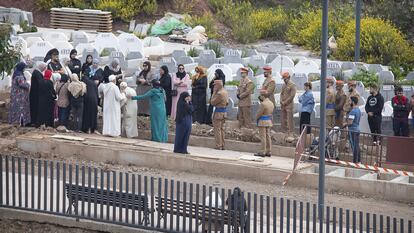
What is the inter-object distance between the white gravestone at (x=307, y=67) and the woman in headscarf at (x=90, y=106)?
7.38 meters

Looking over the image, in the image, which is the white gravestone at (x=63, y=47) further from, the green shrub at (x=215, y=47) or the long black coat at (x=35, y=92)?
the long black coat at (x=35, y=92)

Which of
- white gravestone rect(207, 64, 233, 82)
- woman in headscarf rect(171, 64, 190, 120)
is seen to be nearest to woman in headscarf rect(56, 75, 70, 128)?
woman in headscarf rect(171, 64, 190, 120)

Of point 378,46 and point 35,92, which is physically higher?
point 378,46

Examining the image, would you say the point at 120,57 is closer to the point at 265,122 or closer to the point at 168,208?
the point at 265,122

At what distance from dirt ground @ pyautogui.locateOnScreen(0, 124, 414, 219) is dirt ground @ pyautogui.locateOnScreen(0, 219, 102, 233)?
13.0 ft

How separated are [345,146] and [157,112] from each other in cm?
413

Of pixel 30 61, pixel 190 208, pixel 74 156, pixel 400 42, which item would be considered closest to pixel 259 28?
Answer: pixel 400 42

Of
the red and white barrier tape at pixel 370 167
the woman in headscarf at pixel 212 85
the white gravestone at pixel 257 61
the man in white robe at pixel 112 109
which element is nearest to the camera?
the red and white barrier tape at pixel 370 167

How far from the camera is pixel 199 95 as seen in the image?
2867cm

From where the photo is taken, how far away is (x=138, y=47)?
1460 inches

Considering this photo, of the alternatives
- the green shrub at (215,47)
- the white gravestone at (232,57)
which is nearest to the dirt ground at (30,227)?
the white gravestone at (232,57)

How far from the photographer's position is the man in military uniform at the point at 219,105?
2656 centimetres

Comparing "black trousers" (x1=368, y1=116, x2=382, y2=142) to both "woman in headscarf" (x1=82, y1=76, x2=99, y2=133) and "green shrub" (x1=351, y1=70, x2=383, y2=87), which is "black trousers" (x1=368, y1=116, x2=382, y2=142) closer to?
"green shrub" (x1=351, y1=70, x2=383, y2=87)

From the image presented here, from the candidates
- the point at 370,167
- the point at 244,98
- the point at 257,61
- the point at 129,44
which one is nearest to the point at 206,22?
the point at 129,44
